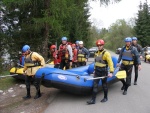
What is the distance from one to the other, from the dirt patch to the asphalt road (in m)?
0.24

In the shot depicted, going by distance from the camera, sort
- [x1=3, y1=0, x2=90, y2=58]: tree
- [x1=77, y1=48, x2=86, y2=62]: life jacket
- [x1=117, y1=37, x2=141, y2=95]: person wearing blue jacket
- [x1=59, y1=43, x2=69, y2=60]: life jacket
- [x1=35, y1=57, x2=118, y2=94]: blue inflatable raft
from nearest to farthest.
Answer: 1. [x1=35, y1=57, x2=118, y2=94]: blue inflatable raft
2. [x1=117, y1=37, x2=141, y2=95]: person wearing blue jacket
3. [x1=59, y1=43, x2=69, y2=60]: life jacket
4. [x1=77, y1=48, x2=86, y2=62]: life jacket
5. [x1=3, y1=0, x2=90, y2=58]: tree

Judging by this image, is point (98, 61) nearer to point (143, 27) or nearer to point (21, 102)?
point (21, 102)

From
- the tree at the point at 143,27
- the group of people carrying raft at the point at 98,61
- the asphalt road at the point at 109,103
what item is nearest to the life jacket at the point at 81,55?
the group of people carrying raft at the point at 98,61

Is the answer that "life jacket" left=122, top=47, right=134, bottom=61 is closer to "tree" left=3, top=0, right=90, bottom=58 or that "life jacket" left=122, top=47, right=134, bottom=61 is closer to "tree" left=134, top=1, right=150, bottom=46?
"tree" left=3, top=0, right=90, bottom=58

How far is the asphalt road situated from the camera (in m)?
6.89

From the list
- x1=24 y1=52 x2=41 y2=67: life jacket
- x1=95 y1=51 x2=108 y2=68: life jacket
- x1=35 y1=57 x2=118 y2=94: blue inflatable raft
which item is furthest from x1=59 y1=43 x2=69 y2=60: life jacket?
x1=95 y1=51 x2=108 y2=68: life jacket

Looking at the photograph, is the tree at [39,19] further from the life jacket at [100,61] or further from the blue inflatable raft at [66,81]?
the life jacket at [100,61]

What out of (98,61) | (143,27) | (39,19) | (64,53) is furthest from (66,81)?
(143,27)

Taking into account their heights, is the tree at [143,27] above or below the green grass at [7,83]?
above

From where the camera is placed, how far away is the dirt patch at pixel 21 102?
7.46 metres

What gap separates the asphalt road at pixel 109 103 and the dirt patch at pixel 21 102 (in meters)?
0.24

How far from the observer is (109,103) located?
297 inches

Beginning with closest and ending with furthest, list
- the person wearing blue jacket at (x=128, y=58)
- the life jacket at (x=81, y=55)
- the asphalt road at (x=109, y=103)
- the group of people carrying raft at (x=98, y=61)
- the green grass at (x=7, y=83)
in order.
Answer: the asphalt road at (x=109, y=103)
the group of people carrying raft at (x=98, y=61)
the person wearing blue jacket at (x=128, y=58)
the green grass at (x=7, y=83)
the life jacket at (x=81, y=55)

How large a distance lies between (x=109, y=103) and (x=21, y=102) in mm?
Result: 2898
